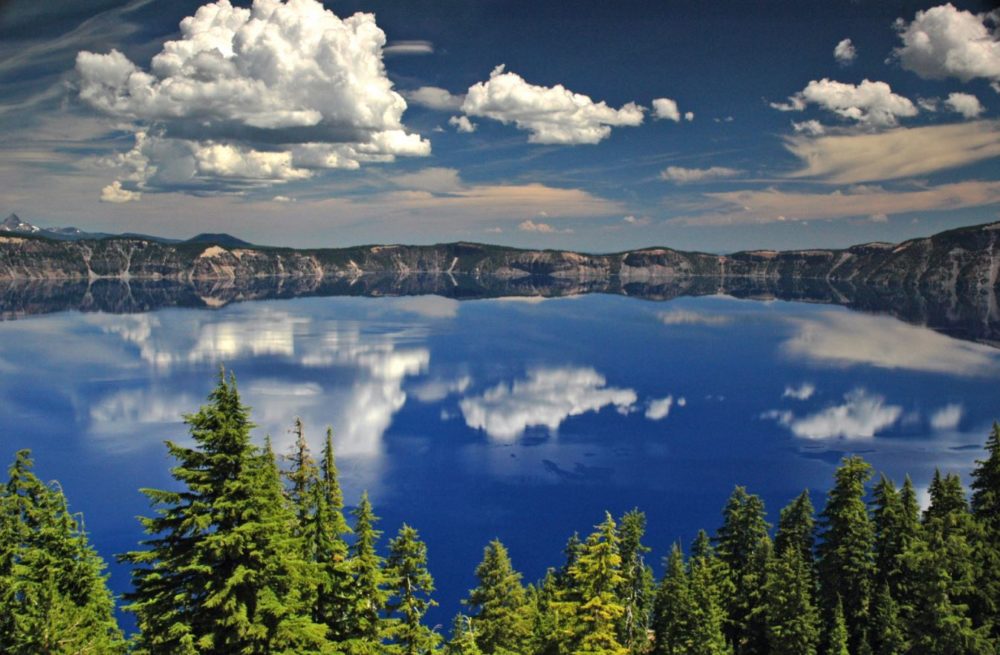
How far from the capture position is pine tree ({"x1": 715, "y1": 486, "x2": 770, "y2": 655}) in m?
41.8

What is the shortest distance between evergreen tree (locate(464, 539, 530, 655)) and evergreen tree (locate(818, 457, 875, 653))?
1963 centimetres

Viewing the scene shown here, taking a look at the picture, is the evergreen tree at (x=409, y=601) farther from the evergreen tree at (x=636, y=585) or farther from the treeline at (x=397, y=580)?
the evergreen tree at (x=636, y=585)

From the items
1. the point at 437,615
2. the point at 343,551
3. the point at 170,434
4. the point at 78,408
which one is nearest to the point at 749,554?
the point at 437,615

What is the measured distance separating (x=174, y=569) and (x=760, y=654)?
39.4 meters

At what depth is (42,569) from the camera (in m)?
24.1

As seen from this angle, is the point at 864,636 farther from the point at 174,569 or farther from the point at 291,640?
the point at 174,569

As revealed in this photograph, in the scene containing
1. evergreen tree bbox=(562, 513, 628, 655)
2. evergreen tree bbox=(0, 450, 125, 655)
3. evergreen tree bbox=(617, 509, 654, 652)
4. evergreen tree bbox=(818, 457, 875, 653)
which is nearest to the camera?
evergreen tree bbox=(562, 513, 628, 655)

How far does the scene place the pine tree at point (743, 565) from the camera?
41.8 meters

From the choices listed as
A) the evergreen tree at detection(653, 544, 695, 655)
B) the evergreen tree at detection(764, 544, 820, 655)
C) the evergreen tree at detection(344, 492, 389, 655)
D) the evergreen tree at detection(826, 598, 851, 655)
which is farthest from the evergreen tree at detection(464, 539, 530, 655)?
the evergreen tree at detection(826, 598, 851, 655)

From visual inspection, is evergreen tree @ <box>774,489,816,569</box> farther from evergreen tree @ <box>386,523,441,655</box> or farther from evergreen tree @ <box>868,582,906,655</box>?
evergreen tree @ <box>386,523,441,655</box>

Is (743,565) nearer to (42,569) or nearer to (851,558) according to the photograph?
(851,558)

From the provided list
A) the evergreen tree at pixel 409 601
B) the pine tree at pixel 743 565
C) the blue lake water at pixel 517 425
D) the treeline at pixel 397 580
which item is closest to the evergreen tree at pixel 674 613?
the treeline at pixel 397 580

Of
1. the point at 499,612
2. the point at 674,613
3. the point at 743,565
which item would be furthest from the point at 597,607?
the point at 743,565

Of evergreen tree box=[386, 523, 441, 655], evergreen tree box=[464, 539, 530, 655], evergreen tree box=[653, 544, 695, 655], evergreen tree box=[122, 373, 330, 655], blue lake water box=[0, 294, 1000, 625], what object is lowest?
blue lake water box=[0, 294, 1000, 625]
